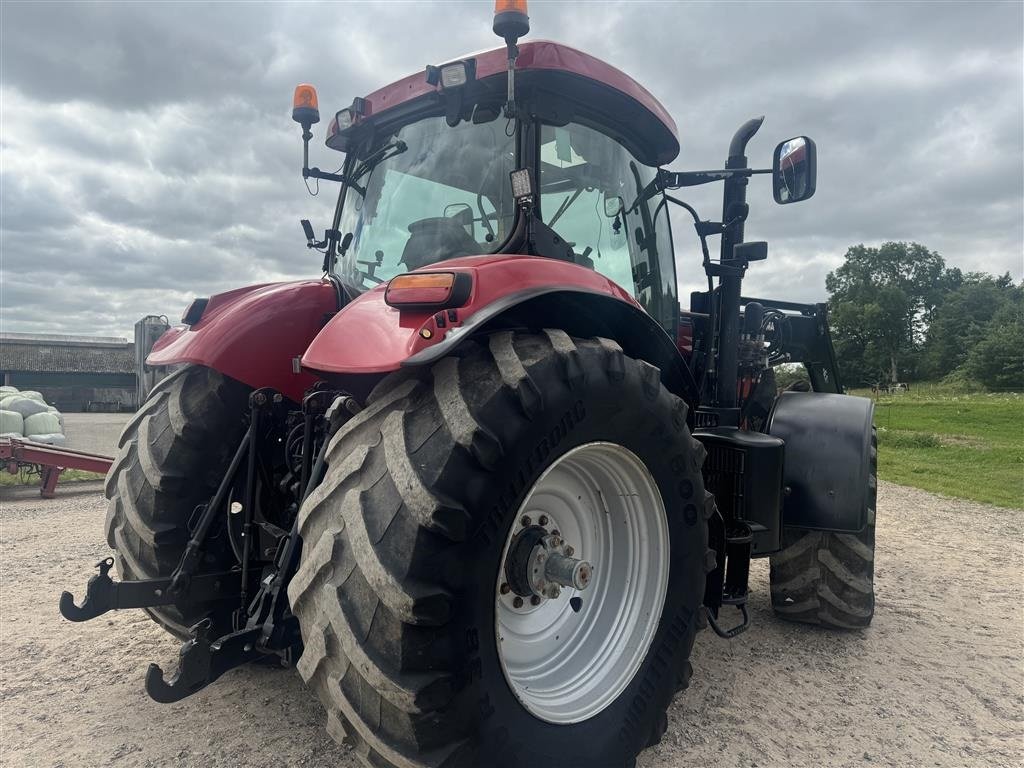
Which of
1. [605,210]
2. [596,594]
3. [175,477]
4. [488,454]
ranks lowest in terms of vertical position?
[596,594]

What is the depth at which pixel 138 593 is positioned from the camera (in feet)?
7.01

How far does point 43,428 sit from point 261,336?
11068 millimetres

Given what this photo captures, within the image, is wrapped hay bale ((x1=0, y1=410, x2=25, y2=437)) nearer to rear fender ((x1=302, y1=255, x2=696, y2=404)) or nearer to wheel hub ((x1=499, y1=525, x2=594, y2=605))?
rear fender ((x1=302, y1=255, x2=696, y2=404))

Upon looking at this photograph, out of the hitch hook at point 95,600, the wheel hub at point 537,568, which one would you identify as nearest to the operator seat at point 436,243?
the wheel hub at point 537,568

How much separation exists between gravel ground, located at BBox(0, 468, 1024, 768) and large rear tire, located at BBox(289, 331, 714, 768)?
2.33 feet

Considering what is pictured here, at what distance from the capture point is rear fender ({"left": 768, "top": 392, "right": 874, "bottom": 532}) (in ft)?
10.3

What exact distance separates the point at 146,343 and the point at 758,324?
8.45 m

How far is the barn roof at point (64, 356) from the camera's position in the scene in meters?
35.1

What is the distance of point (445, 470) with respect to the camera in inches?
60.4

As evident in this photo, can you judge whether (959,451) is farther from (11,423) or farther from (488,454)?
(11,423)

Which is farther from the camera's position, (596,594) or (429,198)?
(429,198)

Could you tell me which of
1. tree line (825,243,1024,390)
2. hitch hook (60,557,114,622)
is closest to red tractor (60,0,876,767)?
hitch hook (60,557,114,622)

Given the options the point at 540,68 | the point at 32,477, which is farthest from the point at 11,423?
the point at 540,68

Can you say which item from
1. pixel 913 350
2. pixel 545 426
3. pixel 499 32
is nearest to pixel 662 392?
pixel 545 426
